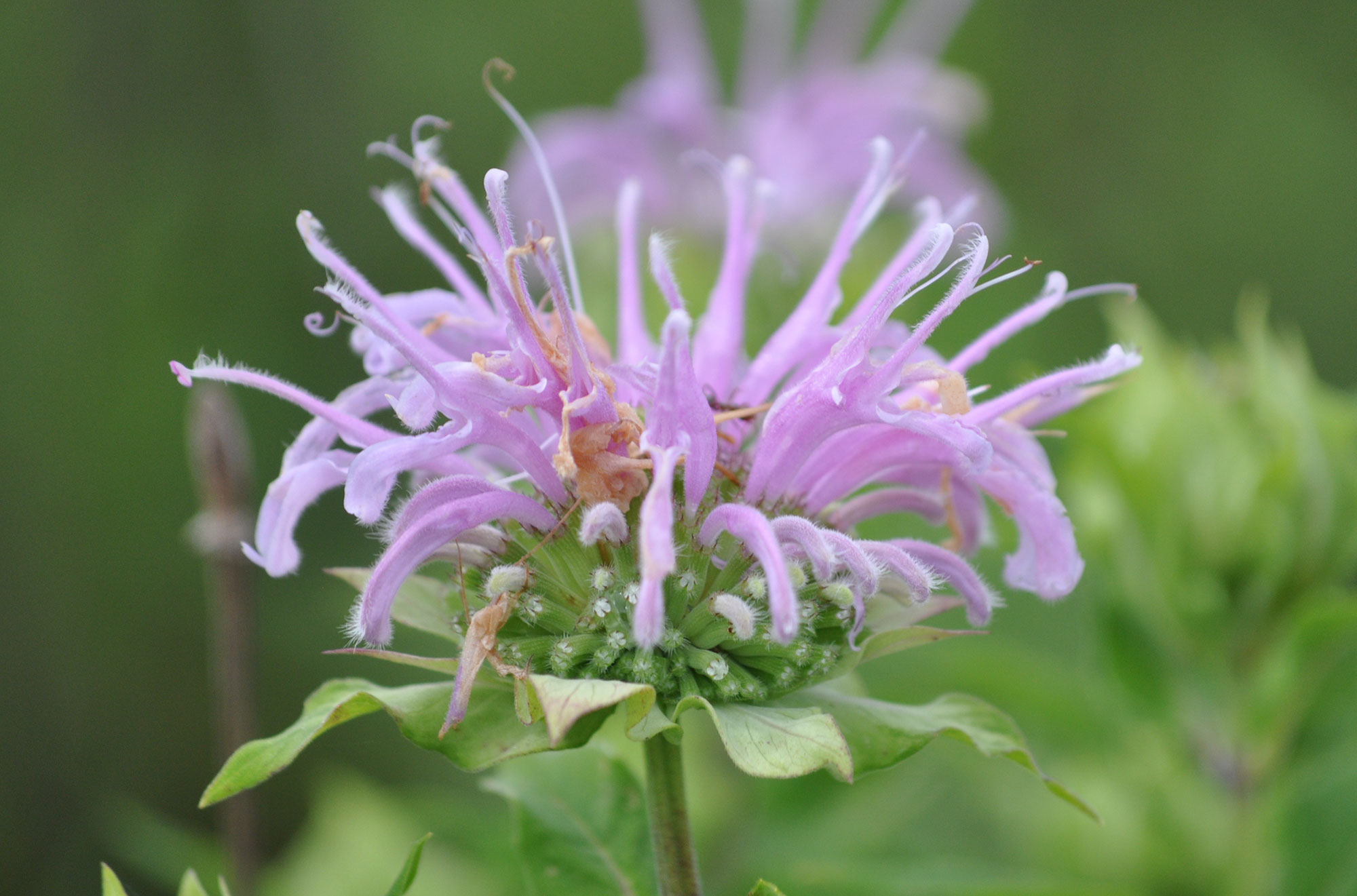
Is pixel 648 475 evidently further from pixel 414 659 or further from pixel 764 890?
pixel 764 890

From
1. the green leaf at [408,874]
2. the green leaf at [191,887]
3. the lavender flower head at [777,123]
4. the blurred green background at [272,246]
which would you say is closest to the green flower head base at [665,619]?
the green leaf at [408,874]

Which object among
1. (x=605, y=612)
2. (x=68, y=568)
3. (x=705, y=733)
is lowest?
(x=68, y=568)

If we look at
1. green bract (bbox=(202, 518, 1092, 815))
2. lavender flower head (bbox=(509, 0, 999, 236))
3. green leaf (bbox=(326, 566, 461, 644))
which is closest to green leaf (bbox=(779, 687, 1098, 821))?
green bract (bbox=(202, 518, 1092, 815))

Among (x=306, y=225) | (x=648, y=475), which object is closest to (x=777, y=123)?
(x=306, y=225)

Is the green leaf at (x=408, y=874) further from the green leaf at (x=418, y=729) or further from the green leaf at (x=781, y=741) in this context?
the green leaf at (x=781, y=741)

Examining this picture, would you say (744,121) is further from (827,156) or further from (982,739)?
(982,739)

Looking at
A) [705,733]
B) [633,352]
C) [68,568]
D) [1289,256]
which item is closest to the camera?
[633,352]

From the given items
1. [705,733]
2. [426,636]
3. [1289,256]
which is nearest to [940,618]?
[705,733]
